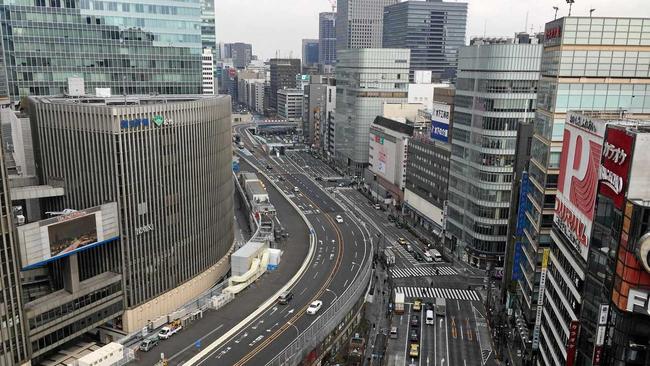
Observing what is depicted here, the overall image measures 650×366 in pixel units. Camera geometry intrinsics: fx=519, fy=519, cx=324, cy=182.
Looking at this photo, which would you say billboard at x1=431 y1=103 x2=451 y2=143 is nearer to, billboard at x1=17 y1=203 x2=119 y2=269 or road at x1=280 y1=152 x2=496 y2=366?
road at x1=280 y1=152 x2=496 y2=366

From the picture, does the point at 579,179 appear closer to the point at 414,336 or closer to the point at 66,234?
the point at 414,336

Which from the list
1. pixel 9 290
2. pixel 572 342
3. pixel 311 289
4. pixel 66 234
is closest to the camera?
pixel 572 342

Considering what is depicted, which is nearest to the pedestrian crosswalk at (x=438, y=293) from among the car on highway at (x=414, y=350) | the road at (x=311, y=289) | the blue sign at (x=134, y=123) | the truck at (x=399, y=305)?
the truck at (x=399, y=305)

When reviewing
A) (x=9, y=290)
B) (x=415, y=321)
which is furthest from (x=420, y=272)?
(x=9, y=290)

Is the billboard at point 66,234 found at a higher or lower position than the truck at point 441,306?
higher

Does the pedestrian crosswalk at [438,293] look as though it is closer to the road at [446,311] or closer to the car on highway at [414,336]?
the road at [446,311]

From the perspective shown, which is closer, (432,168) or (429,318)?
(429,318)
